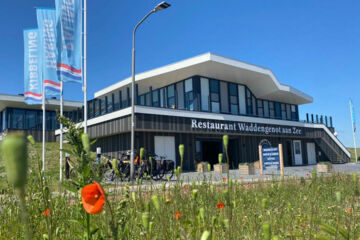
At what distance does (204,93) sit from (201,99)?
1134 millimetres

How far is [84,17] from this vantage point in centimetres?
1388

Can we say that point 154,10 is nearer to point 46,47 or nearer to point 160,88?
point 46,47

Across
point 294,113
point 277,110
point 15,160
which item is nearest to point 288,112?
point 294,113

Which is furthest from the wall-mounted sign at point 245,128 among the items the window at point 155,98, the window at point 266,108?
the window at point 155,98

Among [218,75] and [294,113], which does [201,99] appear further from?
[294,113]

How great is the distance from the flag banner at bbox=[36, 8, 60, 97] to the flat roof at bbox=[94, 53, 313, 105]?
29.1 ft

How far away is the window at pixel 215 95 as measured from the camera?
73.6 feet

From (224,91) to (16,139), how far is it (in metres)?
23.8

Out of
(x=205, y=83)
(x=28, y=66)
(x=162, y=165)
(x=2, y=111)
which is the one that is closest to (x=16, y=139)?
(x=162, y=165)

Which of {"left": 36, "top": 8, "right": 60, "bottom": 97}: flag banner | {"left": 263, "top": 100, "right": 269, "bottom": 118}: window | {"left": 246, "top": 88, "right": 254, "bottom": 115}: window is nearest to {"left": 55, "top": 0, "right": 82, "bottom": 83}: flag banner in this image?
{"left": 36, "top": 8, "right": 60, "bottom": 97}: flag banner

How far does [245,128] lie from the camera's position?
70.6 ft

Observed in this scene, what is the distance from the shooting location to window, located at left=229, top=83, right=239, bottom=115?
24.2 meters

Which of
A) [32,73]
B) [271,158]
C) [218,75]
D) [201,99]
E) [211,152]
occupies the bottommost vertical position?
[271,158]

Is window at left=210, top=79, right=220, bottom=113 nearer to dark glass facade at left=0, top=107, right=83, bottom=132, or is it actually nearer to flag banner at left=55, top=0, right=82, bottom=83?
flag banner at left=55, top=0, right=82, bottom=83
